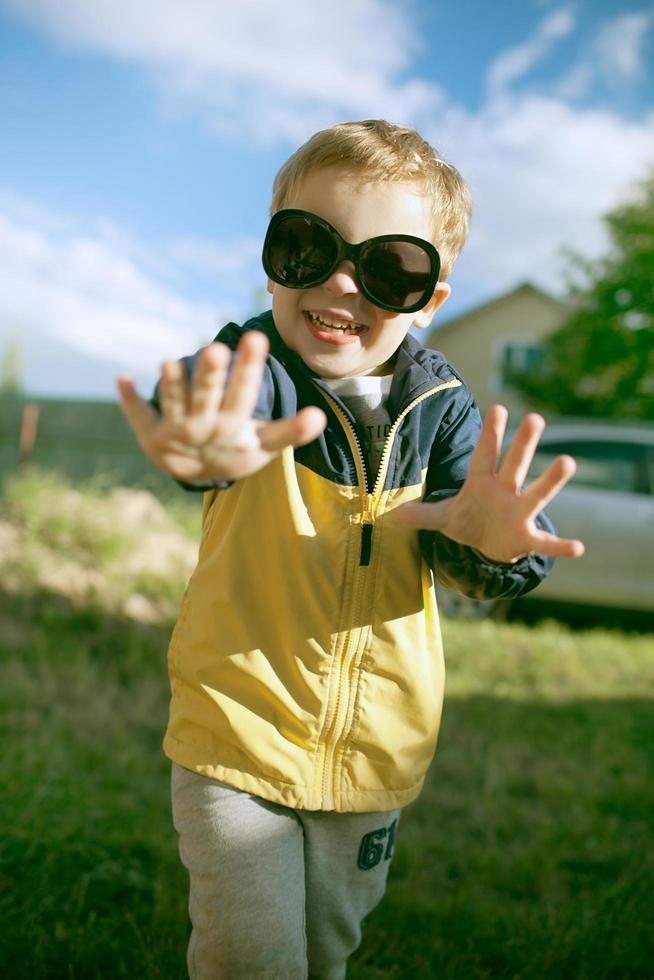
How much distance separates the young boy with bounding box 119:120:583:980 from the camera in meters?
1.70

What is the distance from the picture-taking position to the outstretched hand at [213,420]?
125 centimetres

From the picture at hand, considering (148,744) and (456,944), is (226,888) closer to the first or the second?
(456,944)

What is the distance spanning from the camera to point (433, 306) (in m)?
1.98

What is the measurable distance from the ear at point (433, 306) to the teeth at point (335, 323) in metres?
0.20

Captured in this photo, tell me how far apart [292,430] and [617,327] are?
19.6 m

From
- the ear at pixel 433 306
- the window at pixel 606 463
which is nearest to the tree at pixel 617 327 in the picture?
the window at pixel 606 463

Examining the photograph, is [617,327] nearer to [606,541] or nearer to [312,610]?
[606,541]

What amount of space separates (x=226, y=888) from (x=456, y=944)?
117cm

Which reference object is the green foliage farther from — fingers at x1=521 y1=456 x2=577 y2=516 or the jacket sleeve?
fingers at x1=521 y1=456 x2=577 y2=516

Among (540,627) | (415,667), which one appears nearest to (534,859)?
(415,667)

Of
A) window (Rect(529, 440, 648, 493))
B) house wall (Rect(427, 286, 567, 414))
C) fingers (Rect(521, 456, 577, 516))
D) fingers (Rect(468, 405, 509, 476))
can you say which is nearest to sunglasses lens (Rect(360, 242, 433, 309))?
fingers (Rect(468, 405, 509, 476))

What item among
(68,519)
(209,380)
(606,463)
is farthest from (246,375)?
(606,463)

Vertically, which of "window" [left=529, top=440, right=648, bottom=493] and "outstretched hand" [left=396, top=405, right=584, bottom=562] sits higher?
"window" [left=529, top=440, right=648, bottom=493]

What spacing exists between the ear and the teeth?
195mm
